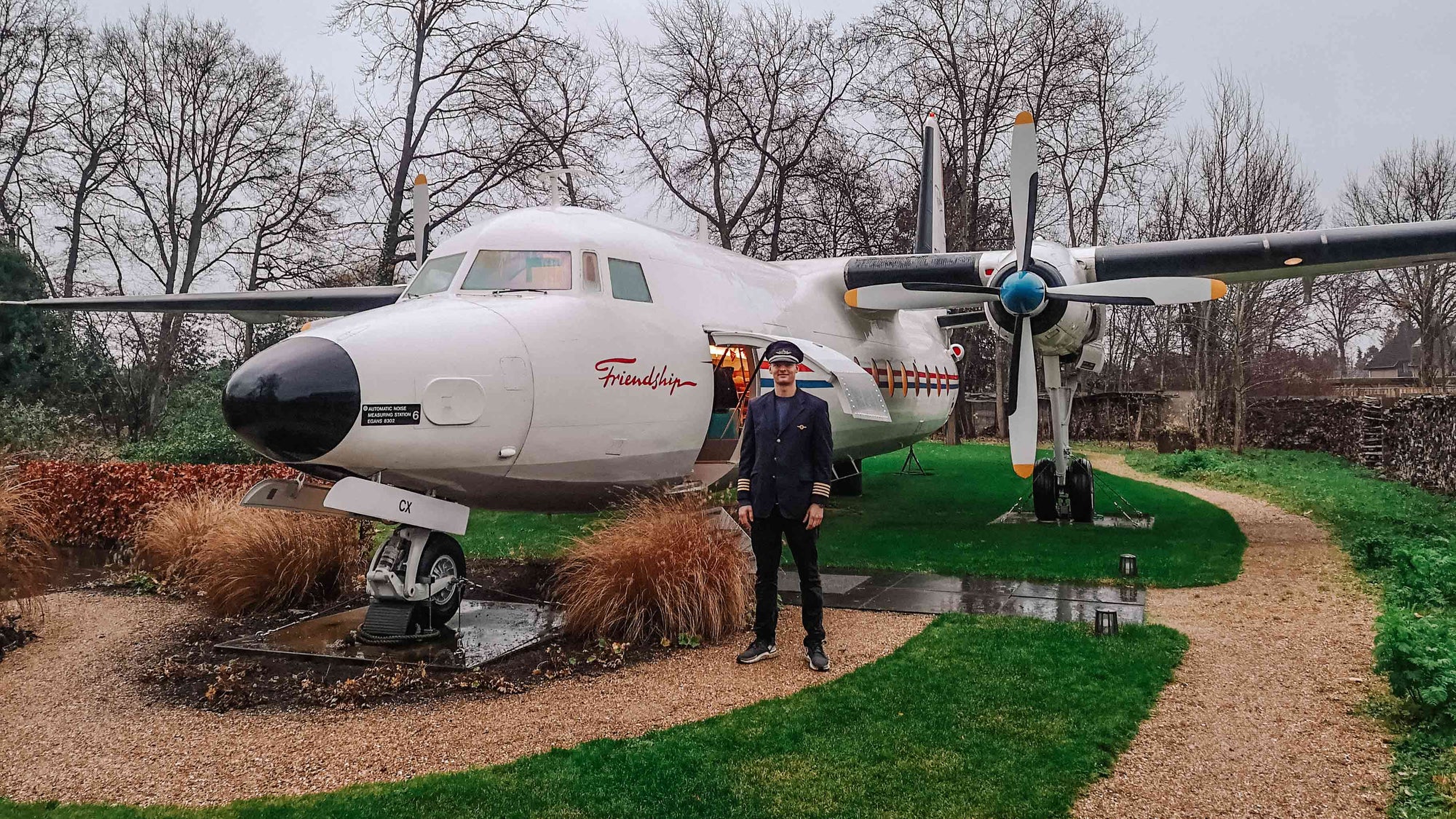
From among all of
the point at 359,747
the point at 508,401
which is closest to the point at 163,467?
the point at 508,401

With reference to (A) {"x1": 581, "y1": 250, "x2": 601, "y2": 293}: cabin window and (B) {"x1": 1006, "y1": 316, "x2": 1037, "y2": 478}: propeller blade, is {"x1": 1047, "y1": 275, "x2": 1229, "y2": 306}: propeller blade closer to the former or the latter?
(B) {"x1": 1006, "y1": 316, "x2": 1037, "y2": 478}: propeller blade

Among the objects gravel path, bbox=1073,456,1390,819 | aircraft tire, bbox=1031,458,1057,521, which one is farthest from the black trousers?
aircraft tire, bbox=1031,458,1057,521

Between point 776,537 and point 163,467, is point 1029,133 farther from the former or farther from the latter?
point 163,467

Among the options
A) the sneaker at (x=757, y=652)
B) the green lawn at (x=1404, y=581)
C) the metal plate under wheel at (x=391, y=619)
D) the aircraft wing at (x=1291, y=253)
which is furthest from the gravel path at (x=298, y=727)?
the aircraft wing at (x=1291, y=253)

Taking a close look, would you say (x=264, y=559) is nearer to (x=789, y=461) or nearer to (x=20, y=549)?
(x=20, y=549)

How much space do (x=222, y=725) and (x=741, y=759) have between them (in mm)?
2987

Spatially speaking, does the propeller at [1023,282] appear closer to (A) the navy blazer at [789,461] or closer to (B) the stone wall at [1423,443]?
(A) the navy blazer at [789,461]

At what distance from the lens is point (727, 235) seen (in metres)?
31.2

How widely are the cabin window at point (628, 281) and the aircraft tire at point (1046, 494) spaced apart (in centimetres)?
723

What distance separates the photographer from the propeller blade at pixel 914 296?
1057 centimetres

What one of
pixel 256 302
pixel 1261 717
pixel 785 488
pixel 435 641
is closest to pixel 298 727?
pixel 435 641

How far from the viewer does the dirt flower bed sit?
5613mm

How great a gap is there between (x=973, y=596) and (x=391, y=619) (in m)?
5.02

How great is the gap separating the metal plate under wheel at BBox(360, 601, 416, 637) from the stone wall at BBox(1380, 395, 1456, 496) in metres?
16.8
